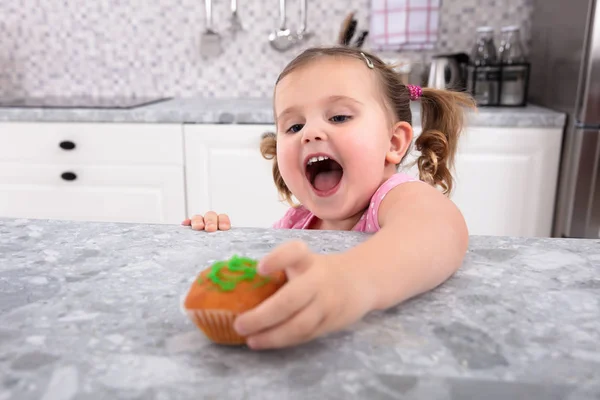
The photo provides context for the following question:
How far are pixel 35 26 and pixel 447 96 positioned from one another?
88.0 inches

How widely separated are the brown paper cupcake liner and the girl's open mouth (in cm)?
54

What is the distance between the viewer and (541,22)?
2.14m

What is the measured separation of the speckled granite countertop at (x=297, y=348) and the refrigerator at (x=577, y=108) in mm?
1292

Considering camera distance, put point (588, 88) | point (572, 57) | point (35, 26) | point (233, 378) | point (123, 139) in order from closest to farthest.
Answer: point (233, 378) → point (588, 88) → point (572, 57) → point (123, 139) → point (35, 26)

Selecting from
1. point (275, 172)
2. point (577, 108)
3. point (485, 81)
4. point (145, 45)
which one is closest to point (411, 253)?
point (275, 172)

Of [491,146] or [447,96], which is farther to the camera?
[491,146]

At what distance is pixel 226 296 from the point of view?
36 cm

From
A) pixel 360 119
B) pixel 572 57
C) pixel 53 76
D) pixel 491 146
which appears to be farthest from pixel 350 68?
pixel 53 76

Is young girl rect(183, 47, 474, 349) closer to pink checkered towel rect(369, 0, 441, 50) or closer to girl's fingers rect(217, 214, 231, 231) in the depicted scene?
girl's fingers rect(217, 214, 231, 231)

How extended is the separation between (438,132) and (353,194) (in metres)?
0.28

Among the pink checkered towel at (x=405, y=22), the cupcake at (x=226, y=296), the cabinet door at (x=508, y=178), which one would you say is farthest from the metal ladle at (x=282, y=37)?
the cupcake at (x=226, y=296)

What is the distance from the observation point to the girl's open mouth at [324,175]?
91cm

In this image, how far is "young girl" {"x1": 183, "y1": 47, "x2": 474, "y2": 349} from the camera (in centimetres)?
35

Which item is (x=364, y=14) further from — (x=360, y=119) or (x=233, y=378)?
(x=233, y=378)
